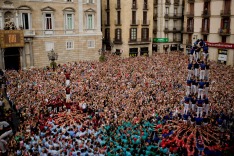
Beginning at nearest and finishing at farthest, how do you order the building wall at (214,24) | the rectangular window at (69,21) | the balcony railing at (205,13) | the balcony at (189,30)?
the rectangular window at (69,21), the building wall at (214,24), the balcony railing at (205,13), the balcony at (189,30)

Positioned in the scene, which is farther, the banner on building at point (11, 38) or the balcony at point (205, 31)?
the balcony at point (205, 31)

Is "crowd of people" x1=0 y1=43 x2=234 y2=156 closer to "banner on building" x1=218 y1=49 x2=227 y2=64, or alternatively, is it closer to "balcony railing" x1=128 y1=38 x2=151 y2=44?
"banner on building" x1=218 y1=49 x2=227 y2=64

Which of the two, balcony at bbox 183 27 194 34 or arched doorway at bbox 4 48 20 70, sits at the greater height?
balcony at bbox 183 27 194 34

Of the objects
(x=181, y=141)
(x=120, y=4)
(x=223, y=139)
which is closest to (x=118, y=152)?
(x=181, y=141)

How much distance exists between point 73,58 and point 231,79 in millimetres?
22120

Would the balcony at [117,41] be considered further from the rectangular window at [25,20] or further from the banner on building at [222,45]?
the rectangular window at [25,20]

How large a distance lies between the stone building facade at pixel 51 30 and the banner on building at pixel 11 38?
1.51 ft

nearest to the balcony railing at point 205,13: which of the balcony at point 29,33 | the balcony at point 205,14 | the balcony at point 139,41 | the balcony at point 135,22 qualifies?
Answer: the balcony at point 205,14

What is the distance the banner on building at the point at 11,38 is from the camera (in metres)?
29.8

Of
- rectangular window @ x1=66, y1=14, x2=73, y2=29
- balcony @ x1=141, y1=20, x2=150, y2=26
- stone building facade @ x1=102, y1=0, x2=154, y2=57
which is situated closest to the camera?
rectangular window @ x1=66, y1=14, x2=73, y2=29

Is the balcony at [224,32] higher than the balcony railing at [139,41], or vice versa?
the balcony at [224,32]

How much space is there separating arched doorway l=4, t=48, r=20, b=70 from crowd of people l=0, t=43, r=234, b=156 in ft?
17.5

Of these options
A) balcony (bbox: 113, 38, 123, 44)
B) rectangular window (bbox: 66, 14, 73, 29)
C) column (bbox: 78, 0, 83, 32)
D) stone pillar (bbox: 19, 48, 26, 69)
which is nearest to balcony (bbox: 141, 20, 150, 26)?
balcony (bbox: 113, 38, 123, 44)

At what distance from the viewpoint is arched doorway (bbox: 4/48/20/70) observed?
106 ft
